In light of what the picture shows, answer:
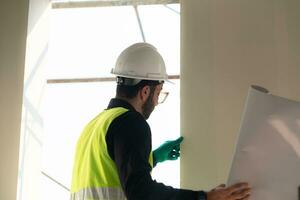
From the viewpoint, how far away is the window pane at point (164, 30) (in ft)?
8.32

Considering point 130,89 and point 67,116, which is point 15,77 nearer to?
point 67,116

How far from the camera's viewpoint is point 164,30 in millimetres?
2648

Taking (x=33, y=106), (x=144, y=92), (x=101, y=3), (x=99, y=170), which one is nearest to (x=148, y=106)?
(x=144, y=92)

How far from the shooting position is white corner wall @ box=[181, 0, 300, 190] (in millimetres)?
1874

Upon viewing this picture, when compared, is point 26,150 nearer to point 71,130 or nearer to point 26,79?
point 26,79

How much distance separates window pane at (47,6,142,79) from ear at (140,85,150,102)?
1106 mm

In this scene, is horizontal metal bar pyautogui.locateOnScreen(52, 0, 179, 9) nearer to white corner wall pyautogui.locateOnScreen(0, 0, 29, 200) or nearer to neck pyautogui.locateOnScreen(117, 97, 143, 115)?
white corner wall pyautogui.locateOnScreen(0, 0, 29, 200)

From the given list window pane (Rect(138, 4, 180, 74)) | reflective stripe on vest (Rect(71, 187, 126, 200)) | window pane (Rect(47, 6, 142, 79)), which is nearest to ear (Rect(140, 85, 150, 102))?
reflective stripe on vest (Rect(71, 187, 126, 200))

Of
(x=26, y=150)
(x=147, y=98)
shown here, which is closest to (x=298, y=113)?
(x=147, y=98)

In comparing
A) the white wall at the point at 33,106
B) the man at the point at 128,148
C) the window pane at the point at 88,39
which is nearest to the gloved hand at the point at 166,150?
the man at the point at 128,148

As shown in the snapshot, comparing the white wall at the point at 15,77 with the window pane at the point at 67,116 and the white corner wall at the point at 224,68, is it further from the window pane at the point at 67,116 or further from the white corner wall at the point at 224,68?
the white corner wall at the point at 224,68

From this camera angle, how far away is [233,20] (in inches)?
78.0

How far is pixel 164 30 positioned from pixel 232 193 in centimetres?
159

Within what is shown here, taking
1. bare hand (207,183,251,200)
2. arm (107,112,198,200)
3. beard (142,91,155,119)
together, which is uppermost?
beard (142,91,155,119)
